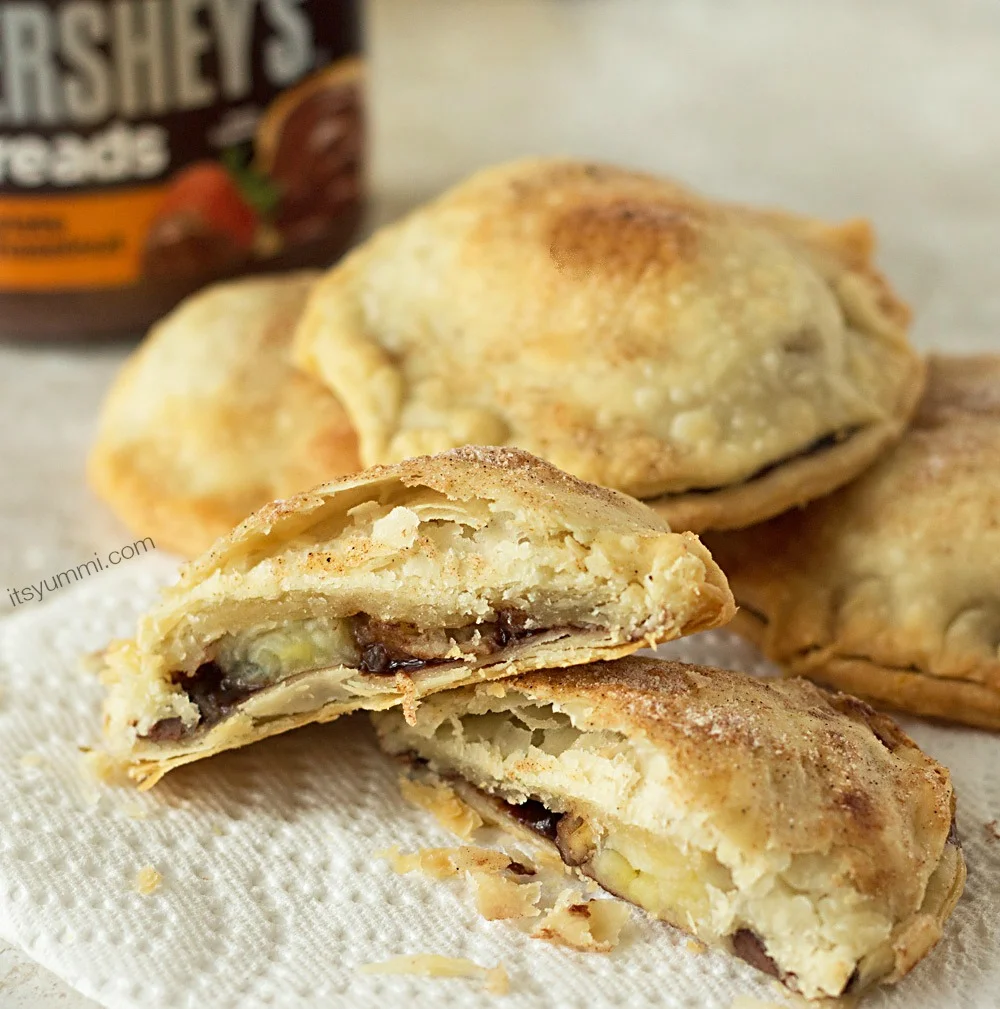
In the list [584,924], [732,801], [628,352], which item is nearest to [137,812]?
[584,924]

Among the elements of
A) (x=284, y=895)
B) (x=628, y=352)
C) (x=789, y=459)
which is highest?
(x=628, y=352)

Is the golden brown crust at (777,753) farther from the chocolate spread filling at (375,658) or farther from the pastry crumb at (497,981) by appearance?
the pastry crumb at (497,981)

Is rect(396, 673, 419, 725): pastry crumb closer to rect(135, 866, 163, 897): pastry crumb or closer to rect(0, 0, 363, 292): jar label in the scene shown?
rect(135, 866, 163, 897): pastry crumb

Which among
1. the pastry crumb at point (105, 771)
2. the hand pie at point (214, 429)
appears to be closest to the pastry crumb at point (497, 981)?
the pastry crumb at point (105, 771)

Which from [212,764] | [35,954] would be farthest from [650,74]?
[35,954]

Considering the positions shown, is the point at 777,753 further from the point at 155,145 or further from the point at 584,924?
the point at 155,145

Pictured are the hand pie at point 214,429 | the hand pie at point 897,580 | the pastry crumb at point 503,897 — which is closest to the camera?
the pastry crumb at point 503,897
